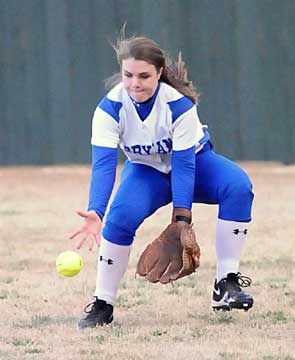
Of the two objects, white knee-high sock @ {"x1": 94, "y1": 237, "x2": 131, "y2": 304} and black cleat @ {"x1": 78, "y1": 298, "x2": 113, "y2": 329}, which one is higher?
white knee-high sock @ {"x1": 94, "y1": 237, "x2": 131, "y2": 304}

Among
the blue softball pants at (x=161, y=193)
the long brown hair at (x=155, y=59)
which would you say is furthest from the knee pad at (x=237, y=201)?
the long brown hair at (x=155, y=59)

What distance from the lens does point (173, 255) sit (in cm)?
602

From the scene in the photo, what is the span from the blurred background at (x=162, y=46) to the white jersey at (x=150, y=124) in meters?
7.52

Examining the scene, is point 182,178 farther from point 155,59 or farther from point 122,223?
point 155,59

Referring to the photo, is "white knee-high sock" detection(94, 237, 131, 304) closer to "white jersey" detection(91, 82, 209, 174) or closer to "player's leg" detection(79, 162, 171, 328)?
"player's leg" detection(79, 162, 171, 328)

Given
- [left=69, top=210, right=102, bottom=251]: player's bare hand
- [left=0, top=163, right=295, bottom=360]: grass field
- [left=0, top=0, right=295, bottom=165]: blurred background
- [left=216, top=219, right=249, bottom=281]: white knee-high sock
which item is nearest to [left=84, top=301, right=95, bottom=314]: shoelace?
[left=0, top=163, right=295, bottom=360]: grass field

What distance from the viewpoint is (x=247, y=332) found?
5703 mm

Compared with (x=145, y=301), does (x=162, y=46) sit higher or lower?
higher

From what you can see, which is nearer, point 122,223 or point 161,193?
point 122,223

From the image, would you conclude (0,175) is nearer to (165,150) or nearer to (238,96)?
(238,96)

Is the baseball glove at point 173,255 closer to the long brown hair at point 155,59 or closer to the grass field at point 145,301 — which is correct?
the grass field at point 145,301

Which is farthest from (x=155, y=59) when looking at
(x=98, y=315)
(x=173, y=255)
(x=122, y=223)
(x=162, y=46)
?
(x=162, y=46)

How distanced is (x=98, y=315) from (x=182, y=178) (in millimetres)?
859

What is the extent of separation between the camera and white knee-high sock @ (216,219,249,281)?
20.1 ft
